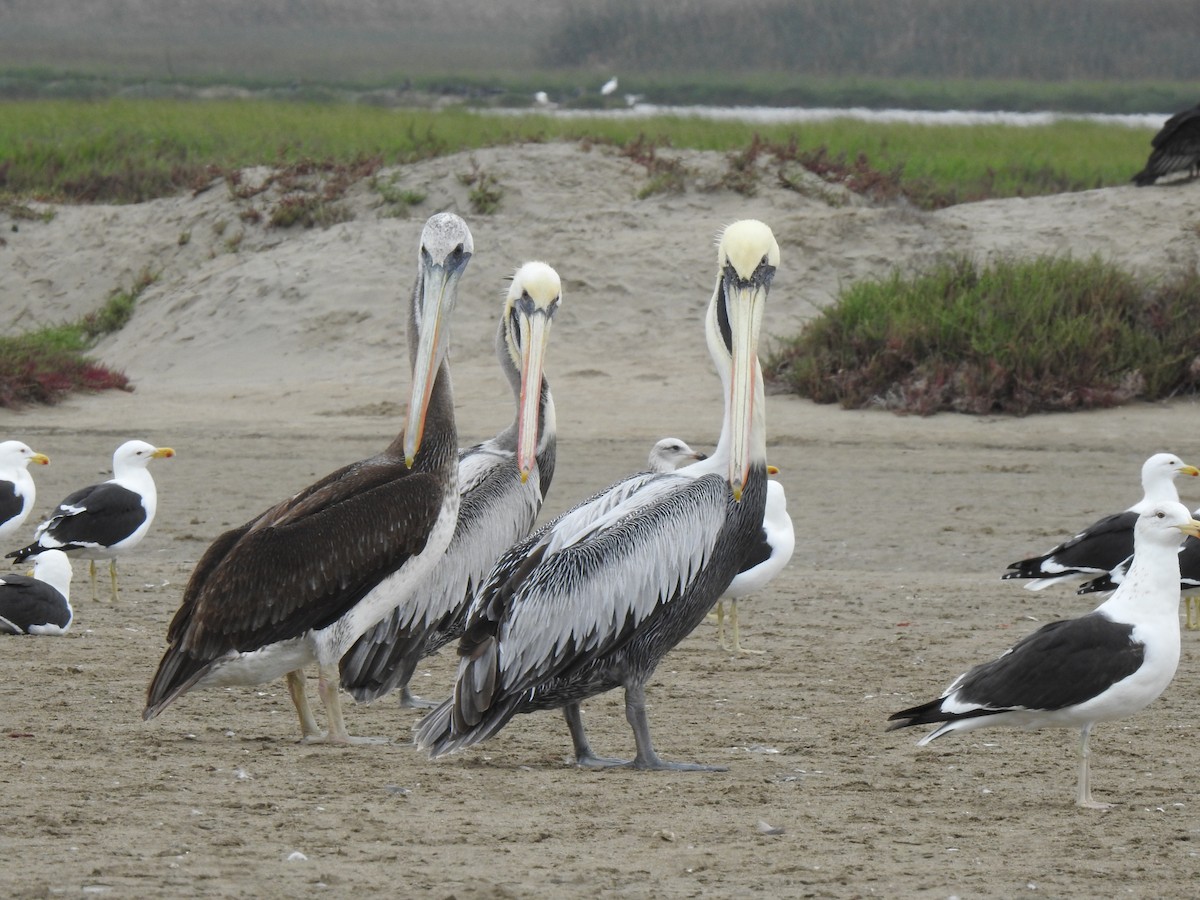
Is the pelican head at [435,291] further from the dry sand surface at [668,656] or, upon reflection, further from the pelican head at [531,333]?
the dry sand surface at [668,656]

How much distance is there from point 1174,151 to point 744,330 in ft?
41.5

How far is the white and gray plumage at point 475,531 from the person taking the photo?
569 centimetres

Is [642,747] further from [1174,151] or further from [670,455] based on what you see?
[1174,151]

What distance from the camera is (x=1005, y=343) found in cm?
1244

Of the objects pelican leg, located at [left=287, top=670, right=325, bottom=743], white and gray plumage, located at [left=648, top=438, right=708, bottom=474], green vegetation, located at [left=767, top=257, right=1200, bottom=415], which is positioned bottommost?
green vegetation, located at [left=767, top=257, right=1200, bottom=415]

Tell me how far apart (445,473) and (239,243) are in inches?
539

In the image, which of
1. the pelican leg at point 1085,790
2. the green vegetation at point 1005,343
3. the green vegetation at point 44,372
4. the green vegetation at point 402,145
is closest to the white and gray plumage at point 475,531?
the pelican leg at point 1085,790

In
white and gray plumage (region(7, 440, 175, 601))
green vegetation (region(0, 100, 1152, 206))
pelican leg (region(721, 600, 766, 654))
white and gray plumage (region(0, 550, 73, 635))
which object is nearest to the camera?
white and gray plumage (region(0, 550, 73, 635))

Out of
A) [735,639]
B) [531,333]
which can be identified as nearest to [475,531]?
[531,333]

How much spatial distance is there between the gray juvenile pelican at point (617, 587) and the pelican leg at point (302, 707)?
47 cm

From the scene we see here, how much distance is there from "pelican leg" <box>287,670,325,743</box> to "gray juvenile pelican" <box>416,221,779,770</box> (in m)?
0.47

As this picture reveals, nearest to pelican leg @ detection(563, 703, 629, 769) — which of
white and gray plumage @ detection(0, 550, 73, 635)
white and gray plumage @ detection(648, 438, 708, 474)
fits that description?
white and gray plumage @ detection(0, 550, 73, 635)

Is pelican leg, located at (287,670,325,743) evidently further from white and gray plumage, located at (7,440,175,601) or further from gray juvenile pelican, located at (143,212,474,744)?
white and gray plumage, located at (7,440,175,601)

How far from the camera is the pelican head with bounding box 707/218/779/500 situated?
5129 mm
